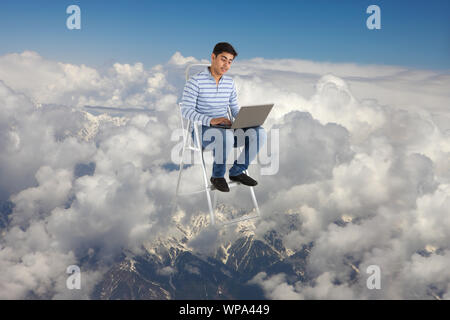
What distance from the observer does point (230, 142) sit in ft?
16.3

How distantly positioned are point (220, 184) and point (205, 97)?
4.83 feet

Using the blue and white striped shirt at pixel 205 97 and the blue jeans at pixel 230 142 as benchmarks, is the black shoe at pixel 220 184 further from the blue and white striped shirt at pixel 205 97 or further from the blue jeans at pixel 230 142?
the blue and white striped shirt at pixel 205 97

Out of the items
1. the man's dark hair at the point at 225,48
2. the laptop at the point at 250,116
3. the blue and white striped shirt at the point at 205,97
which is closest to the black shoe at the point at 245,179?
the laptop at the point at 250,116

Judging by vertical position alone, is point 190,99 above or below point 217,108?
above

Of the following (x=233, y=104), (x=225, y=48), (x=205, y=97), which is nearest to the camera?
(x=225, y=48)

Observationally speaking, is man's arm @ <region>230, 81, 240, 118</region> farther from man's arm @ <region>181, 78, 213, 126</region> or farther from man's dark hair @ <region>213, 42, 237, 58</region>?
man's dark hair @ <region>213, 42, 237, 58</region>

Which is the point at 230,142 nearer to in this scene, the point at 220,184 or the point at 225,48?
the point at 220,184

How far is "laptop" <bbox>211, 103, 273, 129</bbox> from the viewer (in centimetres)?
466

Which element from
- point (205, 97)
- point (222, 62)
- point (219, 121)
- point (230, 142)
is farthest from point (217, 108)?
point (222, 62)

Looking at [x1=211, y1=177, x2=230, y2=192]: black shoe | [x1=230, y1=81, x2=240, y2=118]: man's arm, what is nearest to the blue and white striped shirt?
[x1=230, y1=81, x2=240, y2=118]: man's arm

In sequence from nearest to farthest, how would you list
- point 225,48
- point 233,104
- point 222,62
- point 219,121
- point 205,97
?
point 225,48 → point 222,62 → point 219,121 → point 205,97 → point 233,104
